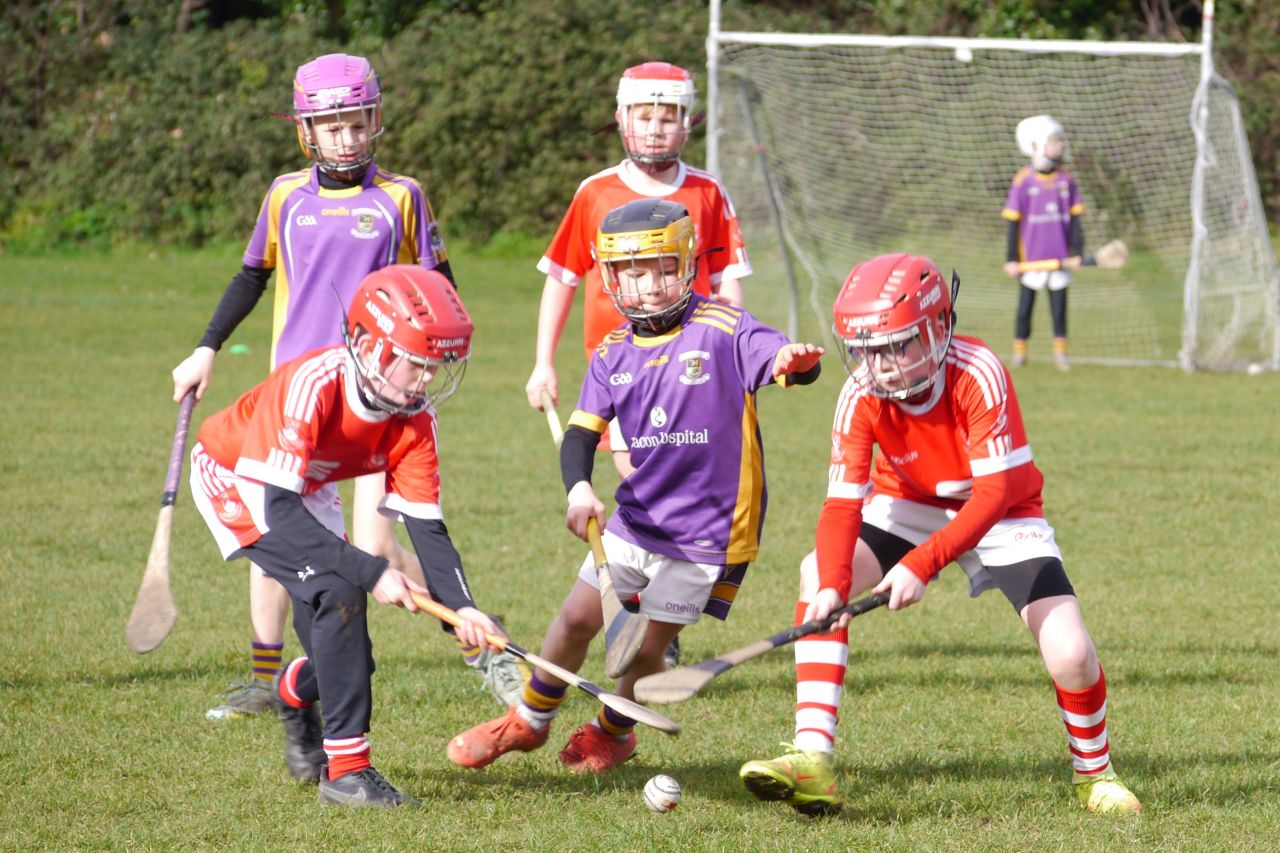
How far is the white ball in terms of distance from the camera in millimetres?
3719

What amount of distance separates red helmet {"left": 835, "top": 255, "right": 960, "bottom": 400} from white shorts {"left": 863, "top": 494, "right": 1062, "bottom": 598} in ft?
1.34

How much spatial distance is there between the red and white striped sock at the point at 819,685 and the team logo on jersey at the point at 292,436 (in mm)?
1246

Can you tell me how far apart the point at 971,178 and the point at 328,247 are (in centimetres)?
1234

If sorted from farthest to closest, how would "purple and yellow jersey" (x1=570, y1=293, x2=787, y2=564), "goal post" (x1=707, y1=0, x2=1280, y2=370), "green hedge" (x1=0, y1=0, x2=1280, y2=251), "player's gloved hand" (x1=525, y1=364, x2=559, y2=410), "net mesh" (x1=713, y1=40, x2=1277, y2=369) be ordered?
"green hedge" (x1=0, y1=0, x2=1280, y2=251) < "net mesh" (x1=713, y1=40, x2=1277, y2=369) < "goal post" (x1=707, y1=0, x2=1280, y2=370) < "player's gloved hand" (x1=525, y1=364, x2=559, y2=410) < "purple and yellow jersey" (x1=570, y1=293, x2=787, y2=564)

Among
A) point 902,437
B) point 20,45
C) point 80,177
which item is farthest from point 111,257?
point 902,437

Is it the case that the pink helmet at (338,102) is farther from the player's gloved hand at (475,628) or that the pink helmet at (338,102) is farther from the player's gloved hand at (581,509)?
the player's gloved hand at (475,628)

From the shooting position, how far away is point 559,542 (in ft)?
22.6

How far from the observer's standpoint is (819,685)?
370cm

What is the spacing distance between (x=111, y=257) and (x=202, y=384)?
1590 centimetres

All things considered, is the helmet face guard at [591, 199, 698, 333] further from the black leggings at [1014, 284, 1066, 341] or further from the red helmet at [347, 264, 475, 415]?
the black leggings at [1014, 284, 1066, 341]

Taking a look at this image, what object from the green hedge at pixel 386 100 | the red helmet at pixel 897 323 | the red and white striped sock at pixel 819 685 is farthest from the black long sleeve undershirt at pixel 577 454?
the green hedge at pixel 386 100

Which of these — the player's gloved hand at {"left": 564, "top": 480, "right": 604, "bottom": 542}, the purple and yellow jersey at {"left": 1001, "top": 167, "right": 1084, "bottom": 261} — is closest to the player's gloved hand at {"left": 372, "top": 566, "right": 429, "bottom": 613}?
the player's gloved hand at {"left": 564, "top": 480, "right": 604, "bottom": 542}

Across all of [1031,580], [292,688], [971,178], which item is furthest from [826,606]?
[971,178]

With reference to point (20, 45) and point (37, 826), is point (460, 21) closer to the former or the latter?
point (20, 45)
